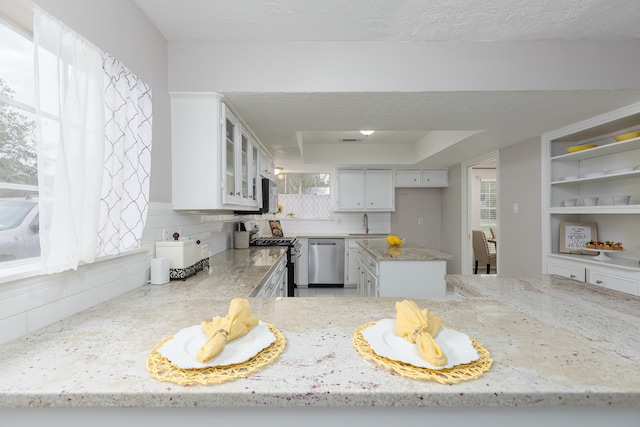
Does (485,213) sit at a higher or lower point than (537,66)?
lower

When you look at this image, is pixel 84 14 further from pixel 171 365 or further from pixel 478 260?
pixel 478 260

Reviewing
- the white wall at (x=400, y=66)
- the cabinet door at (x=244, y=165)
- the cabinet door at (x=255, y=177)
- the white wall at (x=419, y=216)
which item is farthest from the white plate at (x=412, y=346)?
the white wall at (x=419, y=216)

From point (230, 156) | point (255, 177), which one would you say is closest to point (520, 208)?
point (255, 177)

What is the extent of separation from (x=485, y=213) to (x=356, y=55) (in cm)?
623

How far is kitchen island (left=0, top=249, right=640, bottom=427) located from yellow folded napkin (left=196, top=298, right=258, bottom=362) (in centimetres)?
9

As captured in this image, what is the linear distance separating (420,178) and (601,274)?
126 inches

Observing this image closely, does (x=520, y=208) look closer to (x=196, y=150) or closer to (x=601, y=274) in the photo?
(x=601, y=274)

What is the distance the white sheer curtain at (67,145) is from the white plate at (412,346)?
1165 mm

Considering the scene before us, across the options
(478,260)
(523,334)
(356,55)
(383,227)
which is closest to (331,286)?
(383,227)

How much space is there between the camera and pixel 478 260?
542 centimetres

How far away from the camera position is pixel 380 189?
5.37 m

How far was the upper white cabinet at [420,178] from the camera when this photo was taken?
212 inches

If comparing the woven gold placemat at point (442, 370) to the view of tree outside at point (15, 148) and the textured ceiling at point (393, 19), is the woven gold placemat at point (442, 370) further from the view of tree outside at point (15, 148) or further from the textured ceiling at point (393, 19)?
the textured ceiling at point (393, 19)

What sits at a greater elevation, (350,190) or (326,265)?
(350,190)
